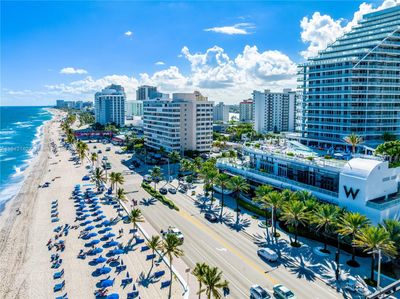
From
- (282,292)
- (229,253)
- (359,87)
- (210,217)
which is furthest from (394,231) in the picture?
(359,87)

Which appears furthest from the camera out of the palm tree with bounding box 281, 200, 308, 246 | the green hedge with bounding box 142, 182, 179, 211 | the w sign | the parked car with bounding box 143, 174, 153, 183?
the parked car with bounding box 143, 174, 153, 183

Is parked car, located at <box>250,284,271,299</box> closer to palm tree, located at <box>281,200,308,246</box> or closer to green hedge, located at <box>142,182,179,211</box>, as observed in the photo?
palm tree, located at <box>281,200,308,246</box>

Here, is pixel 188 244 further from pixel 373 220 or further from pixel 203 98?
pixel 203 98

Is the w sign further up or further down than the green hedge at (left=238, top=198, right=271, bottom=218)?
further up

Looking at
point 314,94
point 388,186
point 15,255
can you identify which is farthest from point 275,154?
point 15,255

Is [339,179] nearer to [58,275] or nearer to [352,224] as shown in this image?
[352,224]

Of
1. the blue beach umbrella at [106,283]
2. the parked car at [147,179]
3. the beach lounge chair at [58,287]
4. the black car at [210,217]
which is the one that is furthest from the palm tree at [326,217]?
the parked car at [147,179]

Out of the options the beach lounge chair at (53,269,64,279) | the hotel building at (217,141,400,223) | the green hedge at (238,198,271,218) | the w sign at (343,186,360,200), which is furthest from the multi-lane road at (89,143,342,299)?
the beach lounge chair at (53,269,64,279)
